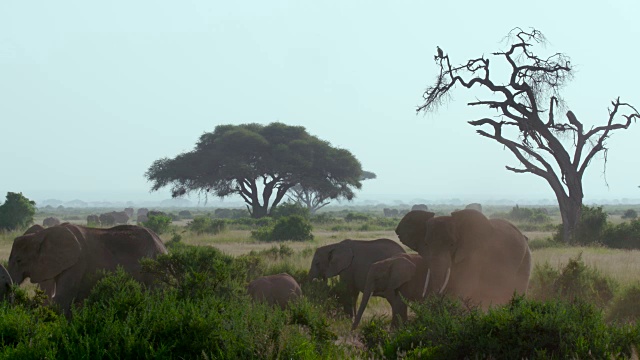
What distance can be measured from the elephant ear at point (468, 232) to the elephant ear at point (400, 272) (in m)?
0.82

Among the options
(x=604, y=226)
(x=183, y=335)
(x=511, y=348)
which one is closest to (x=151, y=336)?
(x=183, y=335)

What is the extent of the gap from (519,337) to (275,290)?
498cm

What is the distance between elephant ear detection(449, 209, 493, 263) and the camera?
9.66m

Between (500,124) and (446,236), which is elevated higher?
(500,124)

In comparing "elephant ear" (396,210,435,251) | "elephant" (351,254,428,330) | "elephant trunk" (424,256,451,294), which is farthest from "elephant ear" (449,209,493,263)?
"elephant ear" (396,210,435,251)

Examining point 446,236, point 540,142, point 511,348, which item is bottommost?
point 511,348

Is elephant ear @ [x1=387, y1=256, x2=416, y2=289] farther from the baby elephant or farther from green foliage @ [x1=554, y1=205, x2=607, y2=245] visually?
green foliage @ [x1=554, y1=205, x2=607, y2=245]

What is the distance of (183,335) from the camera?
6863 mm

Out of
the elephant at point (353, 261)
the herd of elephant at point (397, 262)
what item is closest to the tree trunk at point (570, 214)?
the elephant at point (353, 261)

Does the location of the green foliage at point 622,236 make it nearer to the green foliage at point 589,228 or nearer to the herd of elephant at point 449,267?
the green foliage at point 589,228

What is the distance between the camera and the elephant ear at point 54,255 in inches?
392

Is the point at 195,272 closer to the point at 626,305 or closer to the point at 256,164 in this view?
the point at 626,305

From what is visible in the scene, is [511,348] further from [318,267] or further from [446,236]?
[318,267]

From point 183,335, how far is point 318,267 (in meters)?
5.98
